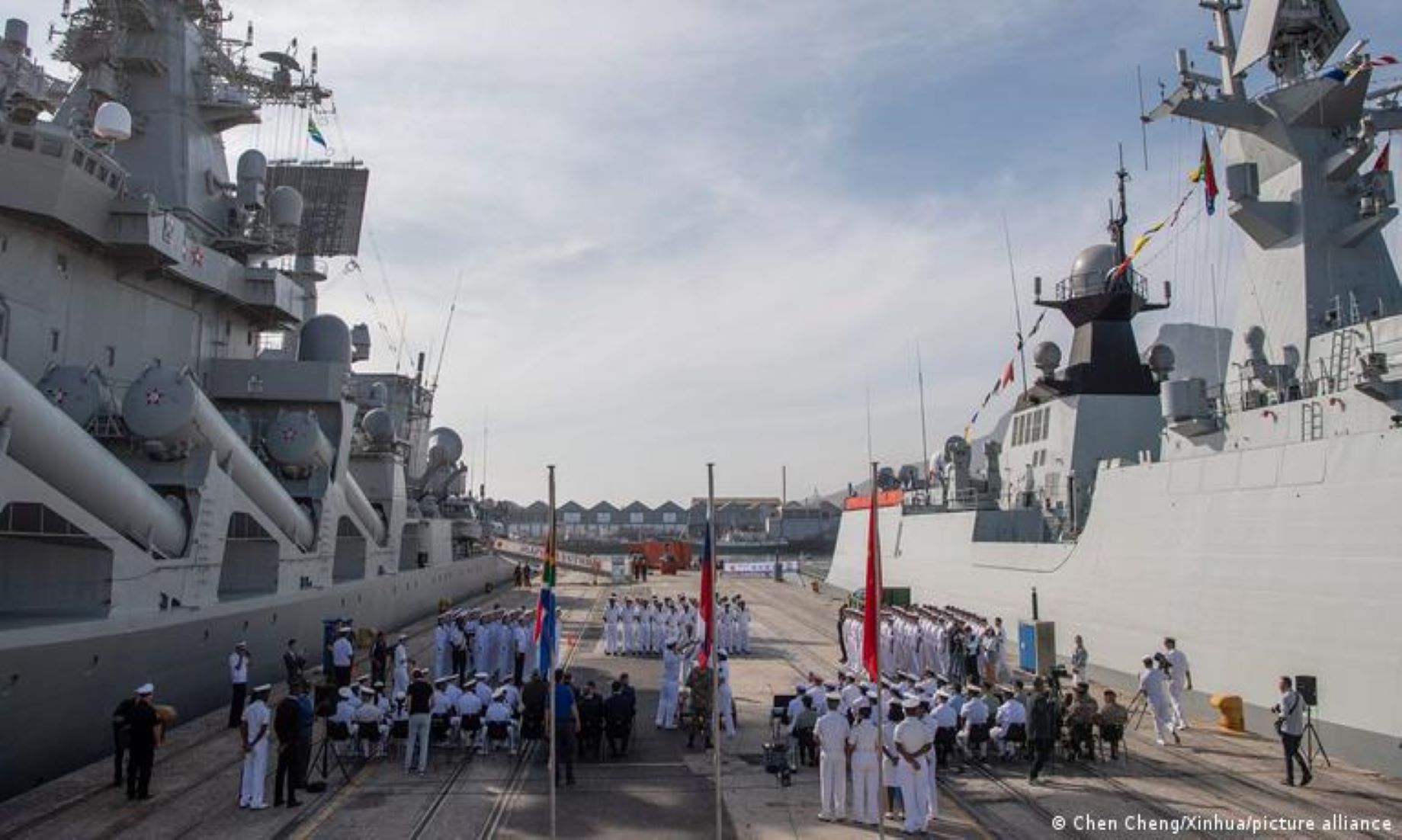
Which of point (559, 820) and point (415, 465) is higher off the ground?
point (415, 465)

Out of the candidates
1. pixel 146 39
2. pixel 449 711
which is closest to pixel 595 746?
pixel 449 711

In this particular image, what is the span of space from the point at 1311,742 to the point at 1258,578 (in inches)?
87.4

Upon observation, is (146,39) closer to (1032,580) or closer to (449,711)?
(449,711)

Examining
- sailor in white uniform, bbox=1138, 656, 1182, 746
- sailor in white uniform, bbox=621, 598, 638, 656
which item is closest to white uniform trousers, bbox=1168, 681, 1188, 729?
sailor in white uniform, bbox=1138, 656, 1182, 746

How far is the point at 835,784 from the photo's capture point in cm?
897

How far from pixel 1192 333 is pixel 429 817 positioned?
89214mm

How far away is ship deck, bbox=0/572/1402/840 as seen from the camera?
→ 845 centimetres

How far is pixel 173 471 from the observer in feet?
46.0

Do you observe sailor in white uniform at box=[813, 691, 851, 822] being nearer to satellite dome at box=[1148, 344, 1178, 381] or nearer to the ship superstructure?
the ship superstructure

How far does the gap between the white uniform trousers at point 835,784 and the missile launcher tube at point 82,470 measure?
9.74 meters

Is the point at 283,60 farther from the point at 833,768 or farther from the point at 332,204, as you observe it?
the point at 833,768

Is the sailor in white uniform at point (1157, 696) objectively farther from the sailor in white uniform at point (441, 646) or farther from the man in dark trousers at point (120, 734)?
the man in dark trousers at point (120, 734)

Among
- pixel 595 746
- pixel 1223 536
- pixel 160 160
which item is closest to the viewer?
pixel 595 746

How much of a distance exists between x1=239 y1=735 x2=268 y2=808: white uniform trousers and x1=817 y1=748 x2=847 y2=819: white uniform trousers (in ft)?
19.0
